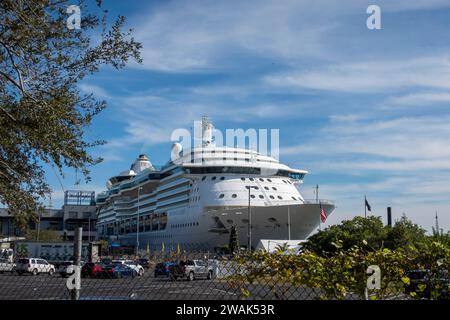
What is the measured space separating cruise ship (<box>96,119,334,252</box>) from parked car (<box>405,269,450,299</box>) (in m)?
41.2

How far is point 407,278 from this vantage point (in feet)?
16.5

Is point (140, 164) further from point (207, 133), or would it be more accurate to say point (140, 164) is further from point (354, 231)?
point (354, 231)

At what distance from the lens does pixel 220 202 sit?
55.0 m

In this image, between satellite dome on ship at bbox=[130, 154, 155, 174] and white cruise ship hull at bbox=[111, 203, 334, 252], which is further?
satellite dome on ship at bbox=[130, 154, 155, 174]

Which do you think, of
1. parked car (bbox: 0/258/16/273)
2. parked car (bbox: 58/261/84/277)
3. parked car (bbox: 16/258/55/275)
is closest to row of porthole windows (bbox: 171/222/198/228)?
parked car (bbox: 16/258/55/275)

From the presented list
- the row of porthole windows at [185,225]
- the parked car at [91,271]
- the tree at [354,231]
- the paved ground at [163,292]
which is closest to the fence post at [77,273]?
the paved ground at [163,292]

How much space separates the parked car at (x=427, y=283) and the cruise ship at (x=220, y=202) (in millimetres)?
41207

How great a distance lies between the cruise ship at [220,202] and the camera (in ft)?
170

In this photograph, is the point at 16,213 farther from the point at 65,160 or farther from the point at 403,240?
the point at 403,240

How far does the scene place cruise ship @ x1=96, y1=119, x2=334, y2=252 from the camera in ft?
170

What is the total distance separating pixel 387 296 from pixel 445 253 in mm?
755

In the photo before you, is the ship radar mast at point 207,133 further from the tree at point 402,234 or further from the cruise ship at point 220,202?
the tree at point 402,234

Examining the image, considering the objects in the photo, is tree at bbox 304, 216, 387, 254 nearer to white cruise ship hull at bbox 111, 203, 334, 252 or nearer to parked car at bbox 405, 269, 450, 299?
white cruise ship hull at bbox 111, 203, 334, 252

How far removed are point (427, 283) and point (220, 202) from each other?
49977mm
